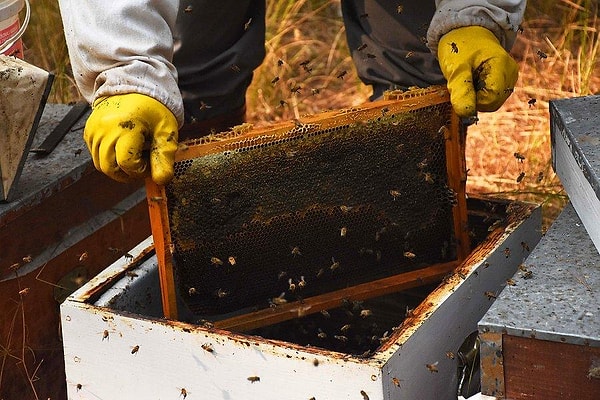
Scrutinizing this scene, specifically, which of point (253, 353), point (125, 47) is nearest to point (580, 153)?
point (253, 353)

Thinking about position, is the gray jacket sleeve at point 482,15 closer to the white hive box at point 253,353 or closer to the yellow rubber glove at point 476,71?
the yellow rubber glove at point 476,71

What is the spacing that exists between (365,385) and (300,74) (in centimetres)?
331

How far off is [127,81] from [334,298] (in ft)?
2.52

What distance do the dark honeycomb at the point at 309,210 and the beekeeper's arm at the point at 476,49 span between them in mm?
94

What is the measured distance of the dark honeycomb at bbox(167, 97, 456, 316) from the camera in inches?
89.5

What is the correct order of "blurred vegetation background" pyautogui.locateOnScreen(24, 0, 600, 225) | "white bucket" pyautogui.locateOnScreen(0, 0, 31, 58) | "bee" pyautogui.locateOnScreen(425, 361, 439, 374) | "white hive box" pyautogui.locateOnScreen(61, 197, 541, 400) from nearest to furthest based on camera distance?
"white hive box" pyautogui.locateOnScreen(61, 197, 541, 400), "bee" pyautogui.locateOnScreen(425, 361, 439, 374), "white bucket" pyautogui.locateOnScreen(0, 0, 31, 58), "blurred vegetation background" pyautogui.locateOnScreen(24, 0, 600, 225)

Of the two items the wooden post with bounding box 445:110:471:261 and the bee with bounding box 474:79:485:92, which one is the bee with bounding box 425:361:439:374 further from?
the bee with bounding box 474:79:485:92

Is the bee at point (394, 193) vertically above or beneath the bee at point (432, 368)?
above

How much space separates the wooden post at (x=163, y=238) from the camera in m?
2.16

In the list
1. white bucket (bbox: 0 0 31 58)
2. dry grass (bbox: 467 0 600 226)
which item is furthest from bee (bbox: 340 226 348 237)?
dry grass (bbox: 467 0 600 226)

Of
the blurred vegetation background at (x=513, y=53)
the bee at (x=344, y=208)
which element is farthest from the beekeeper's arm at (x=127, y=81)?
the blurred vegetation background at (x=513, y=53)

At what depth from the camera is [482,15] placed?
253 centimetres

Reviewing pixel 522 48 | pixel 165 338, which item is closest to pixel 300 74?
pixel 522 48

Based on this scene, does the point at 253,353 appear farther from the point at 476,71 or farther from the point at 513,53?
the point at 513,53
